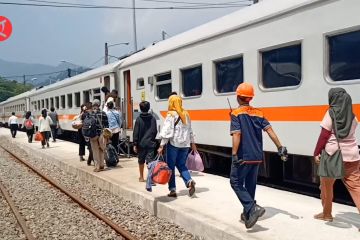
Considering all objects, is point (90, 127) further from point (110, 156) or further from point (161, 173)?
point (161, 173)

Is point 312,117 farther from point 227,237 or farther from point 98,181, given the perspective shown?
point 98,181

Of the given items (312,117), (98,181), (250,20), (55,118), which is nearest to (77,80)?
(55,118)

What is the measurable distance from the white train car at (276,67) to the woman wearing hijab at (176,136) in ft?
4.32

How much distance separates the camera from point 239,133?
5.20 metres

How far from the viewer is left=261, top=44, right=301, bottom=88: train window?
6840 millimetres

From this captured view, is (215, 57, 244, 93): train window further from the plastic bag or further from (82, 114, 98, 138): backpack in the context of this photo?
(82, 114, 98, 138): backpack

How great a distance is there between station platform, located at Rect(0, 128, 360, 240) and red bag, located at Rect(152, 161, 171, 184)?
1.21 ft

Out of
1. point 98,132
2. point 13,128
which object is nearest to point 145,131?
point 98,132

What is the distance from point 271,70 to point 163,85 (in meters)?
4.19

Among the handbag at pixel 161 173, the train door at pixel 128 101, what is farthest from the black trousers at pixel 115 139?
the handbag at pixel 161 173

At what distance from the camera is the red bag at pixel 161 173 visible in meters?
6.75

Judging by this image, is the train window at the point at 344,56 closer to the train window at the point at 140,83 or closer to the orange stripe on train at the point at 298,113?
the orange stripe on train at the point at 298,113

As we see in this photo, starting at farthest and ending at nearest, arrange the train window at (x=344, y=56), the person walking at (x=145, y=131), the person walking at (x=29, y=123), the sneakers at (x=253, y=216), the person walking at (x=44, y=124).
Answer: the person walking at (x=29, y=123) < the person walking at (x=44, y=124) < the person walking at (x=145, y=131) < the train window at (x=344, y=56) < the sneakers at (x=253, y=216)

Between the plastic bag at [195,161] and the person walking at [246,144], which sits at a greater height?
the person walking at [246,144]
